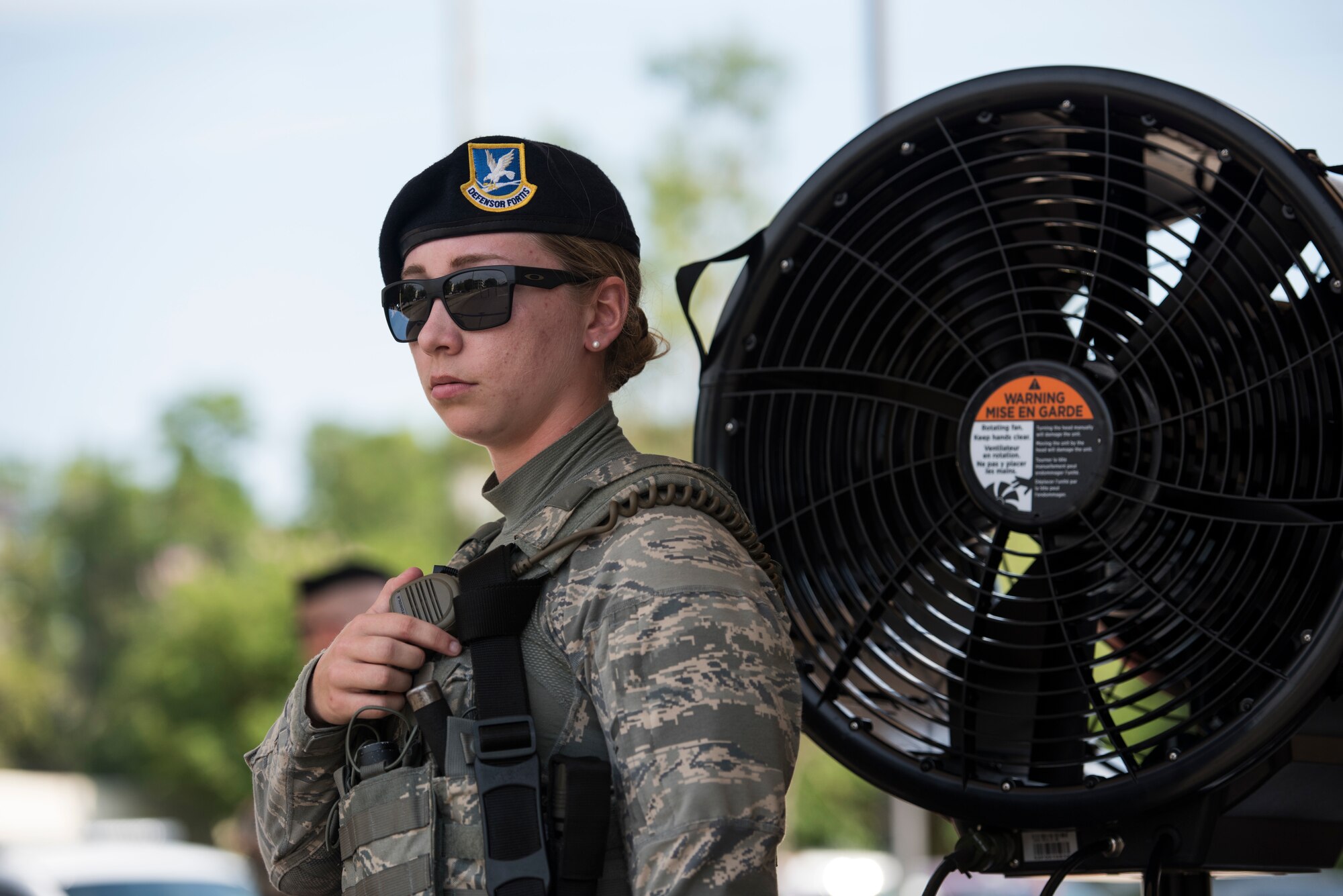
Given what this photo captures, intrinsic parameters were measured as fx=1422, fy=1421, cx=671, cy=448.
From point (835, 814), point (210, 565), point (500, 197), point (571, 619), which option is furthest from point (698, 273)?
point (210, 565)

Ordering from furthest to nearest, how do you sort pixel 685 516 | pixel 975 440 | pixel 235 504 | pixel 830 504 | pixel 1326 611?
pixel 235 504 → pixel 830 504 → pixel 975 440 → pixel 685 516 → pixel 1326 611

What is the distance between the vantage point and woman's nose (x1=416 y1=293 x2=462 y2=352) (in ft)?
5.47

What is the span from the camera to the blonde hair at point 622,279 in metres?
1.72

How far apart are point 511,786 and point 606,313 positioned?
0.62 meters

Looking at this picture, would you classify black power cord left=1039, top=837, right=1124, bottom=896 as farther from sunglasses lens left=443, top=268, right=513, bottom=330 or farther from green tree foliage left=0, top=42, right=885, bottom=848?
green tree foliage left=0, top=42, right=885, bottom=848

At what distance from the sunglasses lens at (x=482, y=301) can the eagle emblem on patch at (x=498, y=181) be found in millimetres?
90

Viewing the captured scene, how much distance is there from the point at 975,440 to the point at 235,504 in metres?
34.5

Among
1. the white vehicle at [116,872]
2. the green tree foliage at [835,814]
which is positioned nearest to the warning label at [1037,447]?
the white vehicle at [116,872]

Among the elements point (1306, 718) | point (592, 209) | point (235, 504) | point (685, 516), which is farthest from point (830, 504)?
point (235, 504)

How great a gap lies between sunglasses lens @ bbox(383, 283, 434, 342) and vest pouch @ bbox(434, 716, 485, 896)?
1.59 feet

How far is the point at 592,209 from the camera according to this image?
1.75m

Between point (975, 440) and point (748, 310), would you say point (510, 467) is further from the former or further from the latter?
point (975, 440)

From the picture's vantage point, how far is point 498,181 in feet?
5.59

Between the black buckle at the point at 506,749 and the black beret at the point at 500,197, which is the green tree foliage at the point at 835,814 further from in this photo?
the black buckle at the point at 506,749
